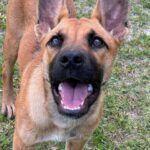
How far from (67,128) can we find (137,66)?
2.12 meters

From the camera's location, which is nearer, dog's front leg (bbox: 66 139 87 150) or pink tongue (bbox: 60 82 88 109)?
pink tongue (bbox: 60 82 88 109)

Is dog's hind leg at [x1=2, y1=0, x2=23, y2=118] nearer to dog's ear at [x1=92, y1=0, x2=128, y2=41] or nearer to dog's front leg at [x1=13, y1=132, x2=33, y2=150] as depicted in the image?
dog's front leg at [x1=13, y1=132, x2=33, y2=150]

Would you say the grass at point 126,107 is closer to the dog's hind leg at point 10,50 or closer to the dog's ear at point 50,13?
the dog's hind leg at point 10,50

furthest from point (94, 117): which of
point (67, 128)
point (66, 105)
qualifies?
point (66, 105)

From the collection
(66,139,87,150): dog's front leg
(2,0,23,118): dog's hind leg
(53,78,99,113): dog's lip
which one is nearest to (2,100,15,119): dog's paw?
(2,0,23,118): dog's hind leg

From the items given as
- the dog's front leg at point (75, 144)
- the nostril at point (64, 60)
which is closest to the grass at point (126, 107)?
the dog's front leg at point (75, 144)

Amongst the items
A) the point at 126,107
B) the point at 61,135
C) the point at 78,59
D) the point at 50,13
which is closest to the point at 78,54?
the point at 78,59

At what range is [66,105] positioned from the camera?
3.17 metres

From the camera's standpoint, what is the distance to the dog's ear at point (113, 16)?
11.4 feet

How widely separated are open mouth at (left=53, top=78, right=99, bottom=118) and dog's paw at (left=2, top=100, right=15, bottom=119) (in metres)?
1.48

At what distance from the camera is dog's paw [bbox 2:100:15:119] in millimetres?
4570

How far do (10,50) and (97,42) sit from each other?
149 centimetres

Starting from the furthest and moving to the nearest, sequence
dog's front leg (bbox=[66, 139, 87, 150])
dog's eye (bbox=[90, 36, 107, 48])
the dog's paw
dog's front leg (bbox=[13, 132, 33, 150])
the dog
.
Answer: the dog's paw, dog's front leg (bbox=[66, 139, 87, 150]), dog's front leg (bbox=[13, 132, 33, 150]), dog's eye (bbox=[90, 36, 107, 48]), the dog

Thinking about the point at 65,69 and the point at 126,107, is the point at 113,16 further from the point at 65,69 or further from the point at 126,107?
the point at 126,107
